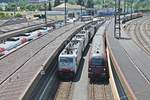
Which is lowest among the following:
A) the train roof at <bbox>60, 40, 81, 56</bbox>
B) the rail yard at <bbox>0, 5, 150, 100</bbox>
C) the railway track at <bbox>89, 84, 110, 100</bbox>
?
the railway track at <bbox>89, 84, 110, 100</bbox>

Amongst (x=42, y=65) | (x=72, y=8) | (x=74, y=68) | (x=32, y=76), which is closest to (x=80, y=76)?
(x=74, y=68)

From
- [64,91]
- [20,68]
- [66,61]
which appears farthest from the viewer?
[66,61]

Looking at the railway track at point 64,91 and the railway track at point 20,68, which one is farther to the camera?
the railway track at point 64,91

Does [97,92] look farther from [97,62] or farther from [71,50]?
[71,50]

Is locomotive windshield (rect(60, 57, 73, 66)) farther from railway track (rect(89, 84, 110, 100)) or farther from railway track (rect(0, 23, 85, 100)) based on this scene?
railway track (rect(89, 84, 110, 100))

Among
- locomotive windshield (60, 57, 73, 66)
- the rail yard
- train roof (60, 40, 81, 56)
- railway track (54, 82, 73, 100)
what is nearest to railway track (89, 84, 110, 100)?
the rail yard

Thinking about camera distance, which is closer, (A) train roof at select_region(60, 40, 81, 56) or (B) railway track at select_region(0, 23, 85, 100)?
(B) railway track at select_region(0, 23, 85, 100)

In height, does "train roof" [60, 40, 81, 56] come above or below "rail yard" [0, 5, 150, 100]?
above

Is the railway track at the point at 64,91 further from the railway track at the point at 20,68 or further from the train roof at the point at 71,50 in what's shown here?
the train roof at the point at 71,50

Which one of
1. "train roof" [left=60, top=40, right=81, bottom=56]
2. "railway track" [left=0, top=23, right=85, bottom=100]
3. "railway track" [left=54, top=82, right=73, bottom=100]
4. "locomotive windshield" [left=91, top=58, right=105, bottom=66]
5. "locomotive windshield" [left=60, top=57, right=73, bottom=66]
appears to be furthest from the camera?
"train roof" [left=60, top=40, right=81, bottom=56]

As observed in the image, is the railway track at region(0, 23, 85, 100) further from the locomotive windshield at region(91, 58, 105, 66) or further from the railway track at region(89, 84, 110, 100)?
the railway track at region(89, 84, 110, 100)

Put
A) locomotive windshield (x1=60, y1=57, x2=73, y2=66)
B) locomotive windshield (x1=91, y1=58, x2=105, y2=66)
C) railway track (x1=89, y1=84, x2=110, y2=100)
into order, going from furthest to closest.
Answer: locomotive windshield (x1=60, y1=57, x2=73, y2=66), locomotive windshield (x1=91, y1=58, x2=105, y2=66), railway track (x1=89, y1=84, x2=110, y2=100)

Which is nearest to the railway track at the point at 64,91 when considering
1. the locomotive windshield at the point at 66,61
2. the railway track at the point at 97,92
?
the railway track at the point at 97,92

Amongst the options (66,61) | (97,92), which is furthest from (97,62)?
(97,92)
